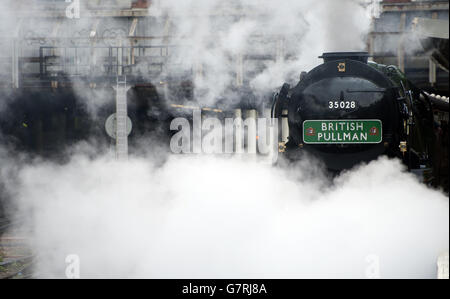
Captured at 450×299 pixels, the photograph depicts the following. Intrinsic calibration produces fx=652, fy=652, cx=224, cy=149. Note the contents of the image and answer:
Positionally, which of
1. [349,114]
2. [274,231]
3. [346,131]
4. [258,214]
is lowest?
[274,231]

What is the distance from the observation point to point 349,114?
5.95 m

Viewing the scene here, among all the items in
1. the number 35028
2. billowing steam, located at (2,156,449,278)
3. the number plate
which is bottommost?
billowing steam, located at (2,156,449,278)

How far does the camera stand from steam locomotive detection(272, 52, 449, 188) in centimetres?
594

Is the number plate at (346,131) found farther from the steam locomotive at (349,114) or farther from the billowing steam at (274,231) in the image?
the billowing steam at (274,231)

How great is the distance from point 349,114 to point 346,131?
161 mm

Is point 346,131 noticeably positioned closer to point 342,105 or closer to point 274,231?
point 342,105

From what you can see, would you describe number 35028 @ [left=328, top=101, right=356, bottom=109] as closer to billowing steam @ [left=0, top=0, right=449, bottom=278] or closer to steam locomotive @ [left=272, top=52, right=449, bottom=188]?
steam locomotive @ [left=272, top=52, right=449, bottom=188]

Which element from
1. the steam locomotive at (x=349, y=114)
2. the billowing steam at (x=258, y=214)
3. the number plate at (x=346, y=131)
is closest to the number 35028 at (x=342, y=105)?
the steam locomotive at (x=349, y=114)

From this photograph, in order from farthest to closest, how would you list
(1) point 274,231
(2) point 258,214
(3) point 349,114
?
(2) point 258,214
(1) point 274,231
(3) point 349,114

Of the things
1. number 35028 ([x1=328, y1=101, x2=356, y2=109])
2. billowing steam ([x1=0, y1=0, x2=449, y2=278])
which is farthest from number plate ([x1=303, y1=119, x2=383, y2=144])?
billowing steam ([x1=0, y1=0, x2=449, y2=278])

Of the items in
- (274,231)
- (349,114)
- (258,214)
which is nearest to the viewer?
(349,114)

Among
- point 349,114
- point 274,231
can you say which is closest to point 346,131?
point 349,114
